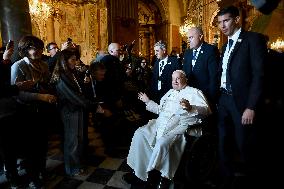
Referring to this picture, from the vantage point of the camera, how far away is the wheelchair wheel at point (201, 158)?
2.74 m

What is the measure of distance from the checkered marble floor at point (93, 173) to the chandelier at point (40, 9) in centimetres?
631

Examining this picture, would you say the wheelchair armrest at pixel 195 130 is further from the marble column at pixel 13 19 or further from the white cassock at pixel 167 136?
the marble column at pixel 13 19

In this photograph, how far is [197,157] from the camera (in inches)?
111

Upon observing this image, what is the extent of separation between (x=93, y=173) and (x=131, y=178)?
23.2 inches

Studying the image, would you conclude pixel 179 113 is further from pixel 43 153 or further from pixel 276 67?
pixel 43 153

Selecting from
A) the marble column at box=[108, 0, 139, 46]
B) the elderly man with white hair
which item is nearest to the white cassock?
the elderly man with white hair

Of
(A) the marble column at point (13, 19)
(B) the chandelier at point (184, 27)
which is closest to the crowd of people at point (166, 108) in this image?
(A) the marble column at point (13, 19)

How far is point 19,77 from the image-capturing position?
310 cm

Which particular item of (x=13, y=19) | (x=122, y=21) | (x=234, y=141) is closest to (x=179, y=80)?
(x=234, y=141)

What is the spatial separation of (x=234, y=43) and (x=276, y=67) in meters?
0.78

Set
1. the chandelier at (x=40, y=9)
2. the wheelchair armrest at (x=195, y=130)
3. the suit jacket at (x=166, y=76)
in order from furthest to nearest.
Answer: the chandelier at (x=40, y=9) < the suit jacket at (x=166, y=76) < the wheelchair armrest at (x=195, y=130)

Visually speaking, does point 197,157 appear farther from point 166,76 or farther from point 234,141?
point 166,76

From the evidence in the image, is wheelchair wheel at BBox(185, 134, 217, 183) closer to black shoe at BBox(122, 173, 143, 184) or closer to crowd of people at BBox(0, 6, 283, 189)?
crowd of people at BBox(0, 6, 283, 189)

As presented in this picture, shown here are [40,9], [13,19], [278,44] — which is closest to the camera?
[13,19]
